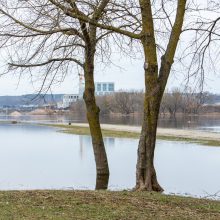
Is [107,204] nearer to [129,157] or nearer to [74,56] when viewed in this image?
[74,56]

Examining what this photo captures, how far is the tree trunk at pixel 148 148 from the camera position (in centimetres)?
1175

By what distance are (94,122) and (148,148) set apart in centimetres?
431

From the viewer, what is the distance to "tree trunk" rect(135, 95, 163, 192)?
11.8 metres

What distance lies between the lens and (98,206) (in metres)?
8.07

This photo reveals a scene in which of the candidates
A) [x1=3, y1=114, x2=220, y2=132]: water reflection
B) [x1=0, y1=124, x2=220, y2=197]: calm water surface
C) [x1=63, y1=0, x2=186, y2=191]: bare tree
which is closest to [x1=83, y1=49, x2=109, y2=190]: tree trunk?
[x1=0, y1=124, x2=220, y2=197]: calm water surface

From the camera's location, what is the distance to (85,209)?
7.78 metres

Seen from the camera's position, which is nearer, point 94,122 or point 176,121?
point 94,122

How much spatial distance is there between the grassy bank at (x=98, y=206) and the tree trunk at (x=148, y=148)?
229cm

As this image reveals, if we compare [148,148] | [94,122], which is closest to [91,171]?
[94,122]

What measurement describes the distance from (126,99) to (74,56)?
12768cm

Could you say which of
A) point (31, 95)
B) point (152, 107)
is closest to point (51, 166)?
point (31, 95)

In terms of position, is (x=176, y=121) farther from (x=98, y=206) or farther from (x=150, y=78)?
(x=98, y=206)

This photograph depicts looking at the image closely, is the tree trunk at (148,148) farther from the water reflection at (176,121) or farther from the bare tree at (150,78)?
the water reflection at (176,121)

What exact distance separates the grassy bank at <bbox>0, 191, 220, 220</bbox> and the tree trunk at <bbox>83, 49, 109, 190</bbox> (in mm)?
6409
